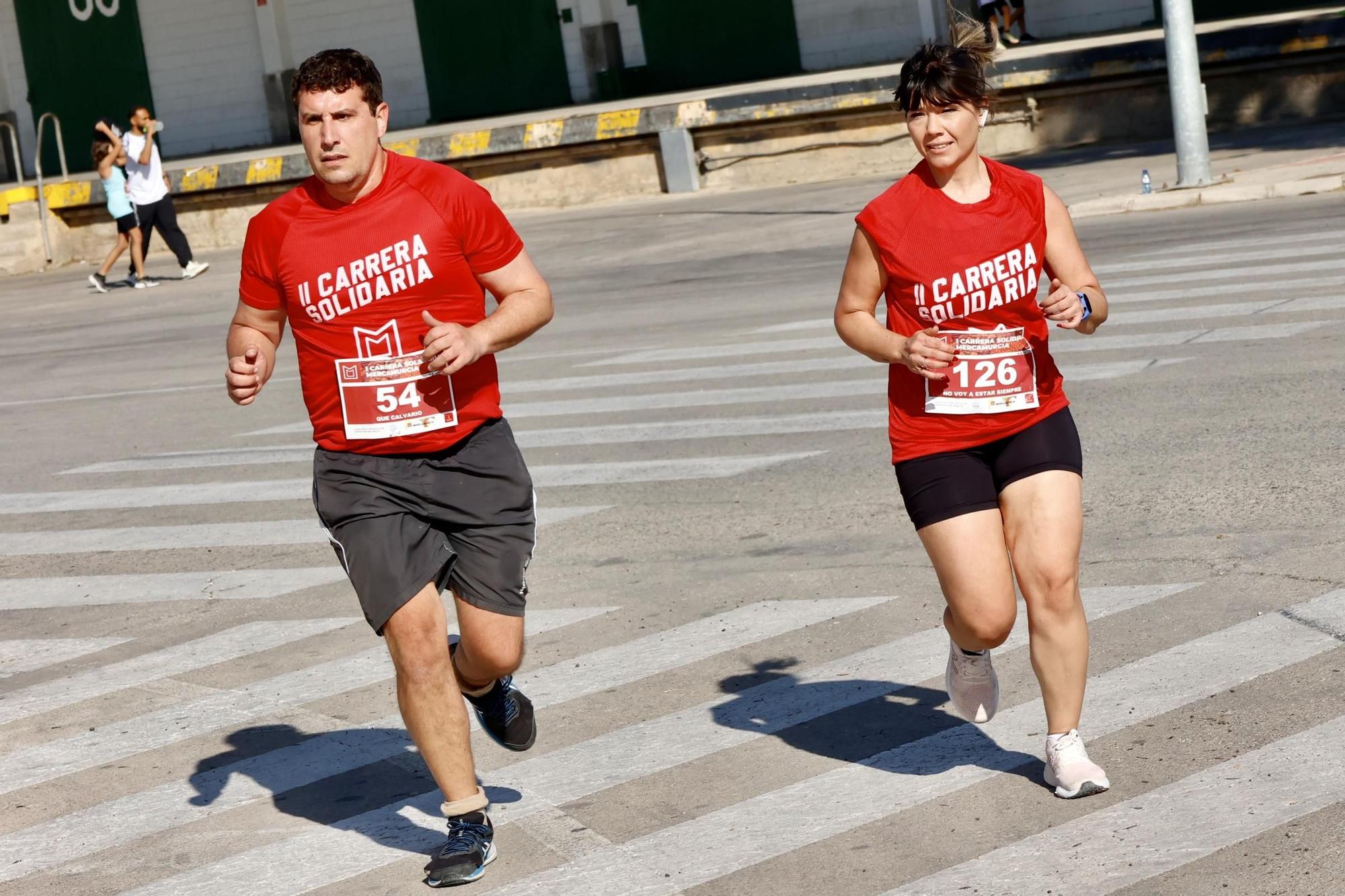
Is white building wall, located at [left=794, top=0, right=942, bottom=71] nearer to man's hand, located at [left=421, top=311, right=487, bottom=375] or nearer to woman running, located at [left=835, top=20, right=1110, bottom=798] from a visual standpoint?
woman running, located at [left=835, top=20, right=1110, bottom=798]

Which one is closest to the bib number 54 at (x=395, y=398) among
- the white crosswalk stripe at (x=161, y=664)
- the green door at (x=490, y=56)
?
the white crosswalk stripe at (x=161, y=664)

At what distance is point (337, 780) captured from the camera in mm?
5500

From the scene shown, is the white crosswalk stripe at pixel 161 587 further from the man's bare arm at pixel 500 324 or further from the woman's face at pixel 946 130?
the woman's face at pixel 946 130

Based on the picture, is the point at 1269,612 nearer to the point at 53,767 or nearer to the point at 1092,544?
the point at 1092,544

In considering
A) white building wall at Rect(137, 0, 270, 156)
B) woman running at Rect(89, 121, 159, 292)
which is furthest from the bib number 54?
white building wall at Rect(137, 0, 270, 156)

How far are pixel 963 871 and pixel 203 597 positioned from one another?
4604 millimetres

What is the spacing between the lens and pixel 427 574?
460 centimetres

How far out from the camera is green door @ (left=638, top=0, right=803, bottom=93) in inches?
1271

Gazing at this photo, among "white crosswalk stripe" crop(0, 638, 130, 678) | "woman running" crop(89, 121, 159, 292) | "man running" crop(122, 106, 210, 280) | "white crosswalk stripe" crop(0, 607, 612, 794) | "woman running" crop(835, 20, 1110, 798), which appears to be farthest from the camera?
"woman running" crop(89, 121, 159, 292)

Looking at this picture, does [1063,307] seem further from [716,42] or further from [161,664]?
[716,42]

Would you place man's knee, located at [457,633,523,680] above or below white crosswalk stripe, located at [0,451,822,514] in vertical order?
Answer: above

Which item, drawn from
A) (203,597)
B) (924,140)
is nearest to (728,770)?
(924,140)

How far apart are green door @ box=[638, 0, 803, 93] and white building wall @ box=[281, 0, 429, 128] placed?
4.90 metres

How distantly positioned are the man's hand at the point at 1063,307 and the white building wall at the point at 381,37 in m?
31.5
